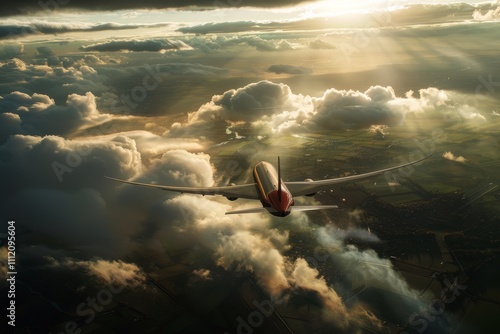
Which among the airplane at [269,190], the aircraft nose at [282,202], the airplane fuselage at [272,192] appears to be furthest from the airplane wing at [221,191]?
the aircraft nose at [282,202]

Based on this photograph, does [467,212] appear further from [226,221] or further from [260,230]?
[226,221]

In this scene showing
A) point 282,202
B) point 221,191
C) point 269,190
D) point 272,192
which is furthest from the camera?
point 221,191

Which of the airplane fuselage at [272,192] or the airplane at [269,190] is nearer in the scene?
the airplane fuselage at [272,192]

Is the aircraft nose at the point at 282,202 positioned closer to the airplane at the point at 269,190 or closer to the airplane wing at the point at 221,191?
the airplane at the point at 269,190

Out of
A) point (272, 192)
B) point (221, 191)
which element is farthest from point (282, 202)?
point (221, 191)

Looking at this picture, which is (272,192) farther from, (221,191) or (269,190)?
(221,191)

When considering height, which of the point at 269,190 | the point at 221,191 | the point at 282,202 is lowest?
the point at 221,191

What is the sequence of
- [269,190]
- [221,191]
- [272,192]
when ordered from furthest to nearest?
[221,191] < [269,190] < [272,192]

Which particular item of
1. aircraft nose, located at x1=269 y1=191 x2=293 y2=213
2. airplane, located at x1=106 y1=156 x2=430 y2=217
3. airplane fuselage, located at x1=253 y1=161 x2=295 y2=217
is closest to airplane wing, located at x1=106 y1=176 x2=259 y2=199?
airplane, located at x1=106 y1=156 x2=430 y2=217

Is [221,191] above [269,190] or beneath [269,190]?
beneath

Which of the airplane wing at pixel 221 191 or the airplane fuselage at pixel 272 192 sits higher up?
the airplane fuselage at pixel 272 192
